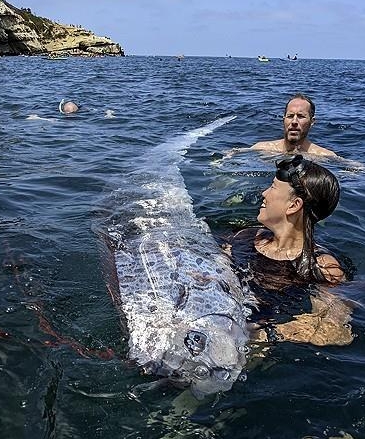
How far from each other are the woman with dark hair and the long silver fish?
8.6 inches

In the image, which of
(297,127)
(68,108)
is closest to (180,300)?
(297,127)

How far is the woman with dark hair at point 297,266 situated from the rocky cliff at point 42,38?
72.0 meters

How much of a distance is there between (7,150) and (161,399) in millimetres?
7062

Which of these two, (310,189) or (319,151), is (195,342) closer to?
(310,189)

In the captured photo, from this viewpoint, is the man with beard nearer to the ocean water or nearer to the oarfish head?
the ocean water

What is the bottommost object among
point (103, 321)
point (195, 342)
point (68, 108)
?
point (68, 108)

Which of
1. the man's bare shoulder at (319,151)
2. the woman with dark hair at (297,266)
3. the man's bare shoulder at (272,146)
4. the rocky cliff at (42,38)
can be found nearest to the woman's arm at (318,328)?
the woman with dark hair at (297,266)

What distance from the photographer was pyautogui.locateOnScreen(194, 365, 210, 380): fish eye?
2.96m

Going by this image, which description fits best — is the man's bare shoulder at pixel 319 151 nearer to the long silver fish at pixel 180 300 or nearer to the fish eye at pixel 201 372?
the long silver fish at pixel 180 300

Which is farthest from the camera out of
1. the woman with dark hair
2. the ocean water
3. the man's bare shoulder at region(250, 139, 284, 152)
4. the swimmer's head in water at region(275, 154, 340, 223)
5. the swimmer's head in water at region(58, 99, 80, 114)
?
the swimmer's head in water at region(58, 99, 80, 114)

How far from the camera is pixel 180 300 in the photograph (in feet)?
11.4

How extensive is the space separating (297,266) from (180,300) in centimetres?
124

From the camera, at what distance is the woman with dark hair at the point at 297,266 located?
3730 millimetres

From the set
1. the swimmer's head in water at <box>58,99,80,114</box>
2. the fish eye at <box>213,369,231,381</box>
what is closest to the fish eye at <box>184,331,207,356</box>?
the fish eye at <box>213,369,231,381</box>
